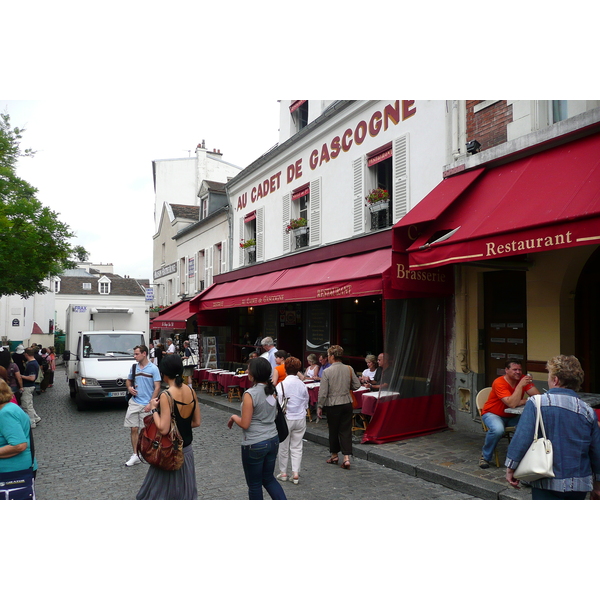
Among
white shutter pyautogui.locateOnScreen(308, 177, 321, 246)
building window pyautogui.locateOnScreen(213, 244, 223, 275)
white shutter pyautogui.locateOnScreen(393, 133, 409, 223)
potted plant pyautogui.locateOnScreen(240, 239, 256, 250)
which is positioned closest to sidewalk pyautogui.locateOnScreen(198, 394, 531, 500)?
white shutter pyautogui.locateOnScreen(393, 133, 409, 223)

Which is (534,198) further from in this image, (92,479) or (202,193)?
(202,193)

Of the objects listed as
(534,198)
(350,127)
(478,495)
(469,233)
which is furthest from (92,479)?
(350,127)

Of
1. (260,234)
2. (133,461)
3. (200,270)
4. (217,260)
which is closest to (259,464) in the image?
(133,461)

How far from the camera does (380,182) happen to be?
1073 centimetres

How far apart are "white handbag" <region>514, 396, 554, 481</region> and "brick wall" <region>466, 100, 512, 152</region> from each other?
5278 millimetres

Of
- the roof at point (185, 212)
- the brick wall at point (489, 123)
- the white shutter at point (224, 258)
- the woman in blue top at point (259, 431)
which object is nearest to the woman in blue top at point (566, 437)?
the woman in blue top at point (259, 431)

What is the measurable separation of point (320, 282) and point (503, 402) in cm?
415

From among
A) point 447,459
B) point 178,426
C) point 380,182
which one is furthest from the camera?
point 380,182

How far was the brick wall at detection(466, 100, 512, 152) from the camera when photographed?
744 cm

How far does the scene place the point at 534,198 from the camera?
6.04m

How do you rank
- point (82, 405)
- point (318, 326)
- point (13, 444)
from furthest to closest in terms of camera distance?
point (318, 326) → point (82, 405) → point (13, 444)

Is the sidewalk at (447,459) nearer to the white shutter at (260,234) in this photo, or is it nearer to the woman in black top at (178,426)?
the woman in black top at (178,426)

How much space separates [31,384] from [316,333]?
6.67m

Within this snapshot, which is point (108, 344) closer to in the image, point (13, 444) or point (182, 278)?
point (13, 444)
